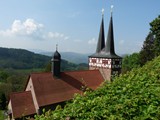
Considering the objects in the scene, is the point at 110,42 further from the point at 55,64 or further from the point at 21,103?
the point at 21,103

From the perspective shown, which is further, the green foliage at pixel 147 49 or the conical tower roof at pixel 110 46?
the green foliage at pixel 147 49

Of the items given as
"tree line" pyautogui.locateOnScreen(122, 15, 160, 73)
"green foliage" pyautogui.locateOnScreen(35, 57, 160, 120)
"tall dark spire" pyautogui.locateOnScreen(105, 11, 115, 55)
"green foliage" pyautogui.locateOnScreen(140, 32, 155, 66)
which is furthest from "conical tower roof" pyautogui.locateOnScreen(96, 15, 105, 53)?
"green foliage" pyautogui.locateOnScreen(35, 57, 160, 120)

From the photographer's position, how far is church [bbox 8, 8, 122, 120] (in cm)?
2050

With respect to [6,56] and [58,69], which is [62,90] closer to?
[58,69]

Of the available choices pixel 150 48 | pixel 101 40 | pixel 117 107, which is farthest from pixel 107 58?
pixel 117 107


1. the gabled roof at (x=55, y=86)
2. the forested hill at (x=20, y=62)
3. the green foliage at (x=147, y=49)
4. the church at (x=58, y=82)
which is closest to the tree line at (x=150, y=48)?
the green foliage at (x=147, y=49)

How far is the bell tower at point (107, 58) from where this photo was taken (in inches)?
1115

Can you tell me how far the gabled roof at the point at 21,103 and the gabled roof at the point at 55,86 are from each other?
34.7 inches

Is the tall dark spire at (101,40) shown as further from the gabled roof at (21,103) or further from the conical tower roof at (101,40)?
the gabled roof at (21,103)

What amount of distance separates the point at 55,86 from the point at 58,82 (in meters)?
0.82

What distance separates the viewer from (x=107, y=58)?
93.7 ft

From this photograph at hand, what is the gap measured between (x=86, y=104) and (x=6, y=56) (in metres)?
206

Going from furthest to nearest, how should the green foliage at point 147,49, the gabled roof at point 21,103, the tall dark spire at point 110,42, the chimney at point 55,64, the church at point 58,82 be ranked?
1. the green foliage at point 147,49
2. the tall dark spire at point 110,42
3. the chimney at point 55,64
4. the church at point 58,82
5. the gabled roof at point 21,103

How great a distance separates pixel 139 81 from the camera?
241 inches
